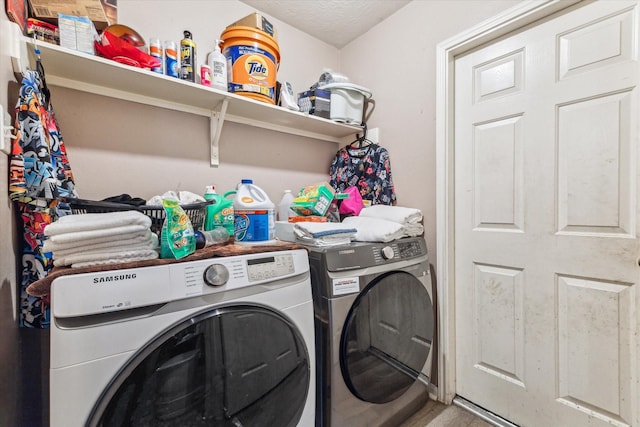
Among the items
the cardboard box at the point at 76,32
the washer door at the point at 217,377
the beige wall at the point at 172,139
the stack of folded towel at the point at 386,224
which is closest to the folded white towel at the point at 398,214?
the stack of folded towel at the point at 386,224

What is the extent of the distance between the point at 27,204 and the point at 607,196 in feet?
7.18

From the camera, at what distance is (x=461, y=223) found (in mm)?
1603

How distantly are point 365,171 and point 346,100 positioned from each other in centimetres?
50

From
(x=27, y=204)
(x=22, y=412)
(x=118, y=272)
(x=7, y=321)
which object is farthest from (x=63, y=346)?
(x=22, y=412)

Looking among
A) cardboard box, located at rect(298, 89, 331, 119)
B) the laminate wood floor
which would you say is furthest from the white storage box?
the laminate wood floor

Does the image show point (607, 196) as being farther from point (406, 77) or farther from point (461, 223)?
point (406, 77)

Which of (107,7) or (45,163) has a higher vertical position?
(107,7)

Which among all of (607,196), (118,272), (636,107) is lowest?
(118,272)

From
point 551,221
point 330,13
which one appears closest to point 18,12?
point 330,13

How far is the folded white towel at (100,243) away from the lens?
2.30ft

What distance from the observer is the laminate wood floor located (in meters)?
1.42

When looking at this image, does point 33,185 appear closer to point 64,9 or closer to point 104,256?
point 104,256

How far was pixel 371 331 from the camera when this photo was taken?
119 cm

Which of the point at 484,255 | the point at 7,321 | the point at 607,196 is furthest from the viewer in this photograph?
the point at 484,255
